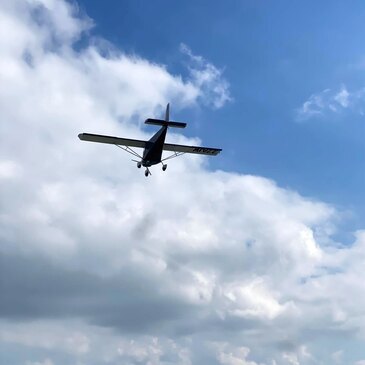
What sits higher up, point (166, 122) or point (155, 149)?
point (166, 122)

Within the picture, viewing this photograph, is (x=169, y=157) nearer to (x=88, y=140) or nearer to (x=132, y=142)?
(x=132, y=142)

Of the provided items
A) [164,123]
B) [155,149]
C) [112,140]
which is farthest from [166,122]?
[112,140]

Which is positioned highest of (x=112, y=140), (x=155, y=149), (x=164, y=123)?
(x=112, y=140)

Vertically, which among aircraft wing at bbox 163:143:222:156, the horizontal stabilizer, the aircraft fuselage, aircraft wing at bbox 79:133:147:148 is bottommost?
the aircraft fuselage

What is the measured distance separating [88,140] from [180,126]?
54.3ft

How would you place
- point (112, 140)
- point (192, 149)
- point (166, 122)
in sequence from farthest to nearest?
point (192, 149)
point (112, 140)
point (166, 122)

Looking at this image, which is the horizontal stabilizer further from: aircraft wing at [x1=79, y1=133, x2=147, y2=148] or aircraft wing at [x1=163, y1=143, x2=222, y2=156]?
aircraft wing at [x1=163, y1=143, x2=222, y2=156]

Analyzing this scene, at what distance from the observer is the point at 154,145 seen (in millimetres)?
79875

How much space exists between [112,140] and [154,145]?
9954 millimetres

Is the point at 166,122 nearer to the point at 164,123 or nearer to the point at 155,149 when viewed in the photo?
the point at 164,123

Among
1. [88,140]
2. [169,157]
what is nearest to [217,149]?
[169,157]

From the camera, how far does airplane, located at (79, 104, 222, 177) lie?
79.0 m

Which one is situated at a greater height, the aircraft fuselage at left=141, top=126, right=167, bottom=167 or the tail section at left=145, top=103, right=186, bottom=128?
the tail section at left=145, top=103, right=186, bottom=128

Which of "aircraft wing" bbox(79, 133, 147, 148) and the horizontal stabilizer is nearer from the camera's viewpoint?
the horizontal stabilizer
